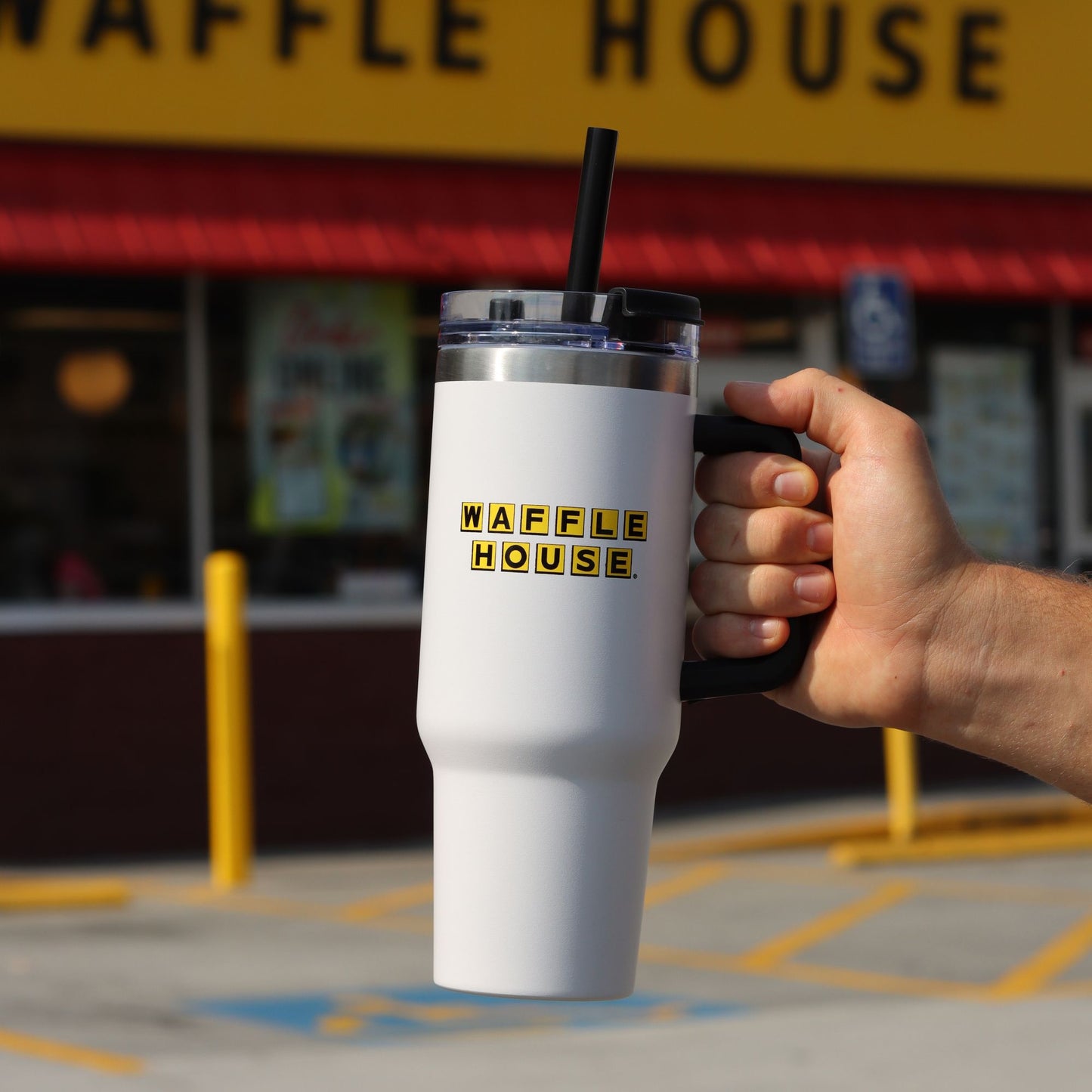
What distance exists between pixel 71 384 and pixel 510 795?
26.7ft

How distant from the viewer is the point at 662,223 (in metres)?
9.87

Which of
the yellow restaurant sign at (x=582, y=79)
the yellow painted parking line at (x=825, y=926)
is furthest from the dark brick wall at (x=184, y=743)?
the yellow restaurant sign at (x=582, y=79)

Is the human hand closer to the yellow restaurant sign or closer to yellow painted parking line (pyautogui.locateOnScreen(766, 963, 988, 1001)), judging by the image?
yellow painted parking line (pyautogui.locateOnScreen(766, 963, 988, 1001))

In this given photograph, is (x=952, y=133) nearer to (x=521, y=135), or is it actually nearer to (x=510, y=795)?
(x=521, y=135)

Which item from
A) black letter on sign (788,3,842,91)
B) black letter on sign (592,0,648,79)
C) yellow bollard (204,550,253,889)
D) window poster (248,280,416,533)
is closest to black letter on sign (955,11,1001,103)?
black letter on sign (788,3,842,91)

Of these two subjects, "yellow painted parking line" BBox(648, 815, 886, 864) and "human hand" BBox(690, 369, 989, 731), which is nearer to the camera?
"human hand" BBox(690, 369, 989, 731)

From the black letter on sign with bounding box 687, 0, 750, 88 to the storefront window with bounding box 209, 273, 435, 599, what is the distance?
1.96 meters

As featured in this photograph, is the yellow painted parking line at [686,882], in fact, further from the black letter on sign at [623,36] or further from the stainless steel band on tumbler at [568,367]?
the stainless steel band on tumbler at [568,367]

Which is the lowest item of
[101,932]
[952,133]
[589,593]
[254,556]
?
[101,932]

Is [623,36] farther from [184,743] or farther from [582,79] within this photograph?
[184,743]

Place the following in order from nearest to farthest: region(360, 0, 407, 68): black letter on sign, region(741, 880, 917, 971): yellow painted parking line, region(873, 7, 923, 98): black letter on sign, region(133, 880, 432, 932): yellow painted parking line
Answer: region(741, 880, 917, 971): yellow painted parking line → region(133, 880, 432, 932): yellow painted parking line → region(360, 0, 407, 68): black letter on sign → region(873, 7, 923, 98): black letter on sign

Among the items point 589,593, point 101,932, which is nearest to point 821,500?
point 589,593

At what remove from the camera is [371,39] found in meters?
9.54

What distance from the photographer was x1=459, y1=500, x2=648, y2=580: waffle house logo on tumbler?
1492 mm
